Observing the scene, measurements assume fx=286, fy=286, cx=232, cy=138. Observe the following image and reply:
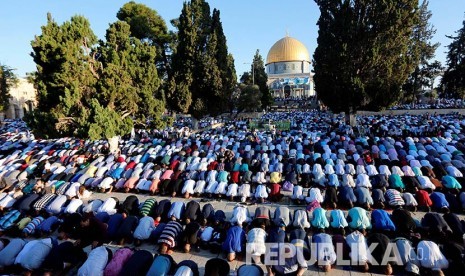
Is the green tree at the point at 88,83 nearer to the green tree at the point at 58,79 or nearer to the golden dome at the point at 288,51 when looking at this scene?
the green tree at the point at 58,79

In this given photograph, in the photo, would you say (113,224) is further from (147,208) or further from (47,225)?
(47,225)

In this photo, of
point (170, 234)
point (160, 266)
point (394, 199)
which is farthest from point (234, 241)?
point (394, 199)

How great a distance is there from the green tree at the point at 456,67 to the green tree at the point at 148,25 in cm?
3423

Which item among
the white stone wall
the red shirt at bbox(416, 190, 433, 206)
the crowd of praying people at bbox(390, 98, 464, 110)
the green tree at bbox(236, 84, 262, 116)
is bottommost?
the red shirt at bbox(416, 190, 433, 206)

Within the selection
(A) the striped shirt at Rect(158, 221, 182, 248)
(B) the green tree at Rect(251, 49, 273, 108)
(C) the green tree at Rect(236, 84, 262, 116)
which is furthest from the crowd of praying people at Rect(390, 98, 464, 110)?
(A) the striped shirt at Rect(158, 221, 182, 248)

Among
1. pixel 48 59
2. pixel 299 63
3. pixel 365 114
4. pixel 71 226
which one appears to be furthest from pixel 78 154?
pixel 299 63

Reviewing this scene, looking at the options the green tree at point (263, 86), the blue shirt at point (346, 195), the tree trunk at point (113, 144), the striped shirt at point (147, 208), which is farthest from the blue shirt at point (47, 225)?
the green tree at point (263, 86)

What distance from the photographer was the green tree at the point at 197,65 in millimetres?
22188

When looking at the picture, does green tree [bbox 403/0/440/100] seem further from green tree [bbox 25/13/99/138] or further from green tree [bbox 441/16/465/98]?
green tree [bbox 25/13/99/138]

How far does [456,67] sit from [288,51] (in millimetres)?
31386

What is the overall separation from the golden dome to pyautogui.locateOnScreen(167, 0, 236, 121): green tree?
4012cm

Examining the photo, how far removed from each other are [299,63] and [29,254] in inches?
2419

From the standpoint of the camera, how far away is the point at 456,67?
Result: 35562 millimetres

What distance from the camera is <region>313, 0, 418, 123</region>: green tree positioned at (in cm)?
2031
